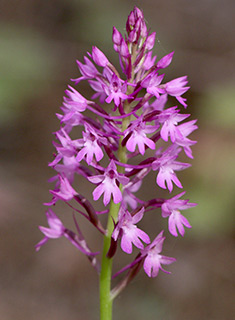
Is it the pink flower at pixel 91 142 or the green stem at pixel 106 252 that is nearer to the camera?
the pink flower at pixel 91 142


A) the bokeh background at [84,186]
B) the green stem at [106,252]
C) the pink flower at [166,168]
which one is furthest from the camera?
the bokeh background at [84,186]

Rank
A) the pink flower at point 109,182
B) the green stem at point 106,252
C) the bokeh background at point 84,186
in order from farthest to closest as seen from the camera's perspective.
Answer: the bokeh background at point 84,186 → the green stem at point 106,252 → the pink flower at point 109,182

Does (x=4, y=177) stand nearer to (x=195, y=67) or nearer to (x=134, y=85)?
(x=195, y=67)

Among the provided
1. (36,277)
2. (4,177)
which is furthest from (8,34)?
(36,277)

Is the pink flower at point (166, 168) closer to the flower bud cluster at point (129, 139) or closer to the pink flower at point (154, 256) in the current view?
the flower bud cluster at point (129, 139)

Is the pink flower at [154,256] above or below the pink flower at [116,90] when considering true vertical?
below

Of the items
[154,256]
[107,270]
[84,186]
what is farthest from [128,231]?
[84,186]

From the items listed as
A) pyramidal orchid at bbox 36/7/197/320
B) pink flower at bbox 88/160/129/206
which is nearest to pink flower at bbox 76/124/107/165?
pyramidal orchid at bbox 36/7/197/320

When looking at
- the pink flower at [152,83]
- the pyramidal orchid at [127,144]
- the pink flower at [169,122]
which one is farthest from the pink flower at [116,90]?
the pink flower at [169,122]

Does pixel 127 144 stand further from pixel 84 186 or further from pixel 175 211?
pixel 84 186
